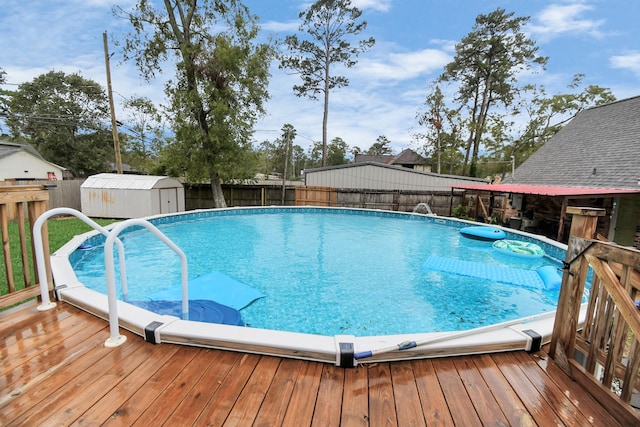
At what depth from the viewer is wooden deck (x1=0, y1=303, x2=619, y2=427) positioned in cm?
142

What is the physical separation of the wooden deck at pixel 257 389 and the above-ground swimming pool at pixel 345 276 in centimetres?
30

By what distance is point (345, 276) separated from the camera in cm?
577

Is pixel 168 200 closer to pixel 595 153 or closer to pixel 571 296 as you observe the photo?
pixel 571 296

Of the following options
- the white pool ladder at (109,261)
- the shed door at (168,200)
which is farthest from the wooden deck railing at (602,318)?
the shed door at (168,200)

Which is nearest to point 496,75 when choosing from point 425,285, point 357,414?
point 425,285

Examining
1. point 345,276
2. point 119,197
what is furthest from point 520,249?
point 119,197

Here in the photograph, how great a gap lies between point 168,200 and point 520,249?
1274 cm

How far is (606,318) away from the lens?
1.62 m

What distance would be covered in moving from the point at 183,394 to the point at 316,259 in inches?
211

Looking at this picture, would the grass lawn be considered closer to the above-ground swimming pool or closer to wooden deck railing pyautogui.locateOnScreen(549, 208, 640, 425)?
the above-ground swimming pool

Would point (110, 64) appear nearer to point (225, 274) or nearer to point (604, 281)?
point (225, 274)

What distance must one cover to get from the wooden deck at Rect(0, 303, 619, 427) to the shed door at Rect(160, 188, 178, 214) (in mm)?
10929

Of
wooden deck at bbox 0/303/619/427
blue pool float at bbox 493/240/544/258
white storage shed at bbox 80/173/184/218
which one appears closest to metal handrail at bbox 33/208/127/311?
wooden deck at bbox 0/303/619/427

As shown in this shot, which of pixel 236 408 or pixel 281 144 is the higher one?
pixel 281 144
